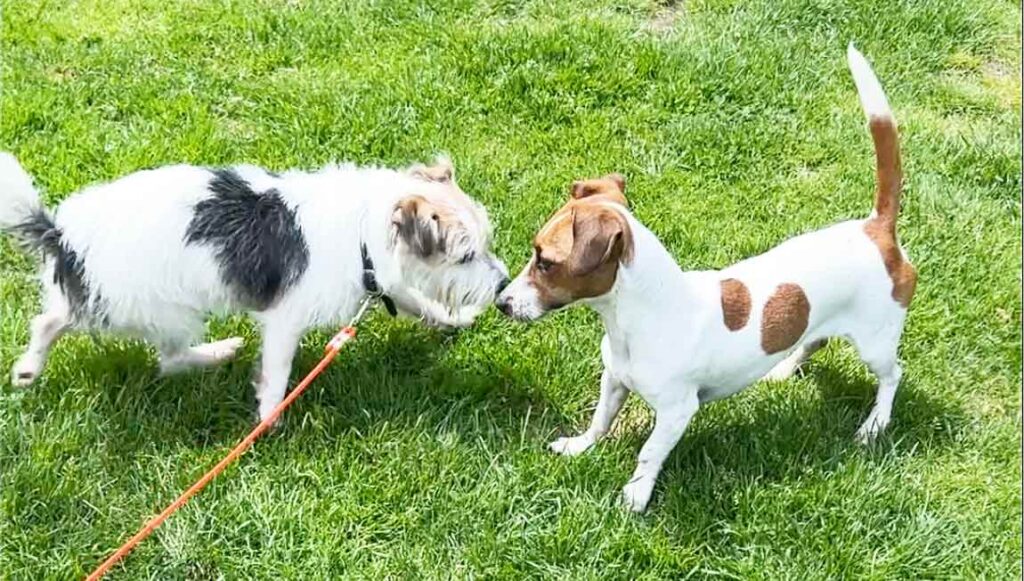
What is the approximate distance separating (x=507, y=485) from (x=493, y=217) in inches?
58.9

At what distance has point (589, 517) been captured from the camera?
3.71 metres

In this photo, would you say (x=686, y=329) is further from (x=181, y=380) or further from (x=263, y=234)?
(x=181, y=380)

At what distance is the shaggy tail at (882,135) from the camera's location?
3.67 m

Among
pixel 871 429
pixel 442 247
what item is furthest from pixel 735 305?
pixel 442 247

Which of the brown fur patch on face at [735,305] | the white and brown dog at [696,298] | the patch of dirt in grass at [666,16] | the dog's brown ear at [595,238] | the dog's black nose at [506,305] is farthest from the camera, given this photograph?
the patch of dirt in grass at [666,16]

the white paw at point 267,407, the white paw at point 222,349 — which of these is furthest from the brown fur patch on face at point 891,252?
the white paw at point 222,349

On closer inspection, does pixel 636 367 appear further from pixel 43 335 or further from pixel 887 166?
pixel 43 335

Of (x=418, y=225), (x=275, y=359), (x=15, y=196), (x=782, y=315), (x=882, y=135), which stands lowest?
(x=275, y=359)

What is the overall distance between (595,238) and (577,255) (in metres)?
0.08

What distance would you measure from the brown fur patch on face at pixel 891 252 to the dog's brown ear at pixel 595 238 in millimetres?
989

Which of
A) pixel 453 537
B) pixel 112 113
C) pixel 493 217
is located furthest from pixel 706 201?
pixel 112 113

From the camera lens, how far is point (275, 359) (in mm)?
3910

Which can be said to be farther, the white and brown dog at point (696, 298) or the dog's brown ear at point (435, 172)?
the dog's brown ear at point (435, 172)

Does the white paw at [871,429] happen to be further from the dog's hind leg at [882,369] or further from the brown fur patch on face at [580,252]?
the brown fur patch on face at [580,252]
